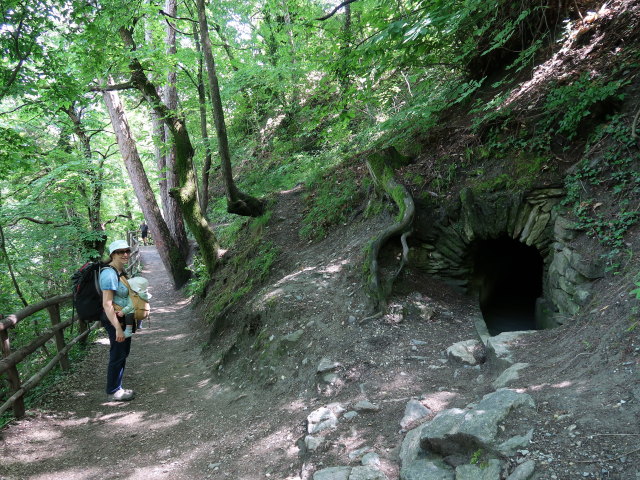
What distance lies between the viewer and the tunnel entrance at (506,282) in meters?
6.06

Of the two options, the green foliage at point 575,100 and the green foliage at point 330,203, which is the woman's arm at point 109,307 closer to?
the green foliage at point 330,203

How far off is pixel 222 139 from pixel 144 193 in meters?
4.34

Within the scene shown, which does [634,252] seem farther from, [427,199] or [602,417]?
[427,199]

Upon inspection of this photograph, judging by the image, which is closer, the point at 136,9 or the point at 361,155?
the point at 136,9

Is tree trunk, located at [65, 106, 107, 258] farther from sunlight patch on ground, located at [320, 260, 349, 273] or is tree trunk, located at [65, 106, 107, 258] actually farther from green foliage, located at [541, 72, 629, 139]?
green foliage, located at [541, 72, 629, 139]

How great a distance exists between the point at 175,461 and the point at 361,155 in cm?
728

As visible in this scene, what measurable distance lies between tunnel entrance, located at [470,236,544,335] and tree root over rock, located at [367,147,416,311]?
1.10 metres

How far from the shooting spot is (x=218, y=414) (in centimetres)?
457

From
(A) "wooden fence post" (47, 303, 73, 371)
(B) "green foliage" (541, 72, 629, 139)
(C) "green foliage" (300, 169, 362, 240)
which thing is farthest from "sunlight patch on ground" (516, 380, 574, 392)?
Answer: (A) "wooden fence post" (47, 303, 73, 371)

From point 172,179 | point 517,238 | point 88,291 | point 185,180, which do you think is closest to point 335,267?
point 517,238

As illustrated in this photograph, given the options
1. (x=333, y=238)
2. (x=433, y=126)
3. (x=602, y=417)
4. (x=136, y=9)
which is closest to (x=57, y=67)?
(x=136, y=9)

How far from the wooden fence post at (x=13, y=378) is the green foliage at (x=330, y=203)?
498cm

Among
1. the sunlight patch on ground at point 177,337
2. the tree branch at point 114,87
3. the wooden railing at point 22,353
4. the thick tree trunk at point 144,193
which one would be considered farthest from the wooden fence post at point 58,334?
the thick tree trunk at point 144,193

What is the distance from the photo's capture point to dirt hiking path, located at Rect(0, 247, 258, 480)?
11.8ft
